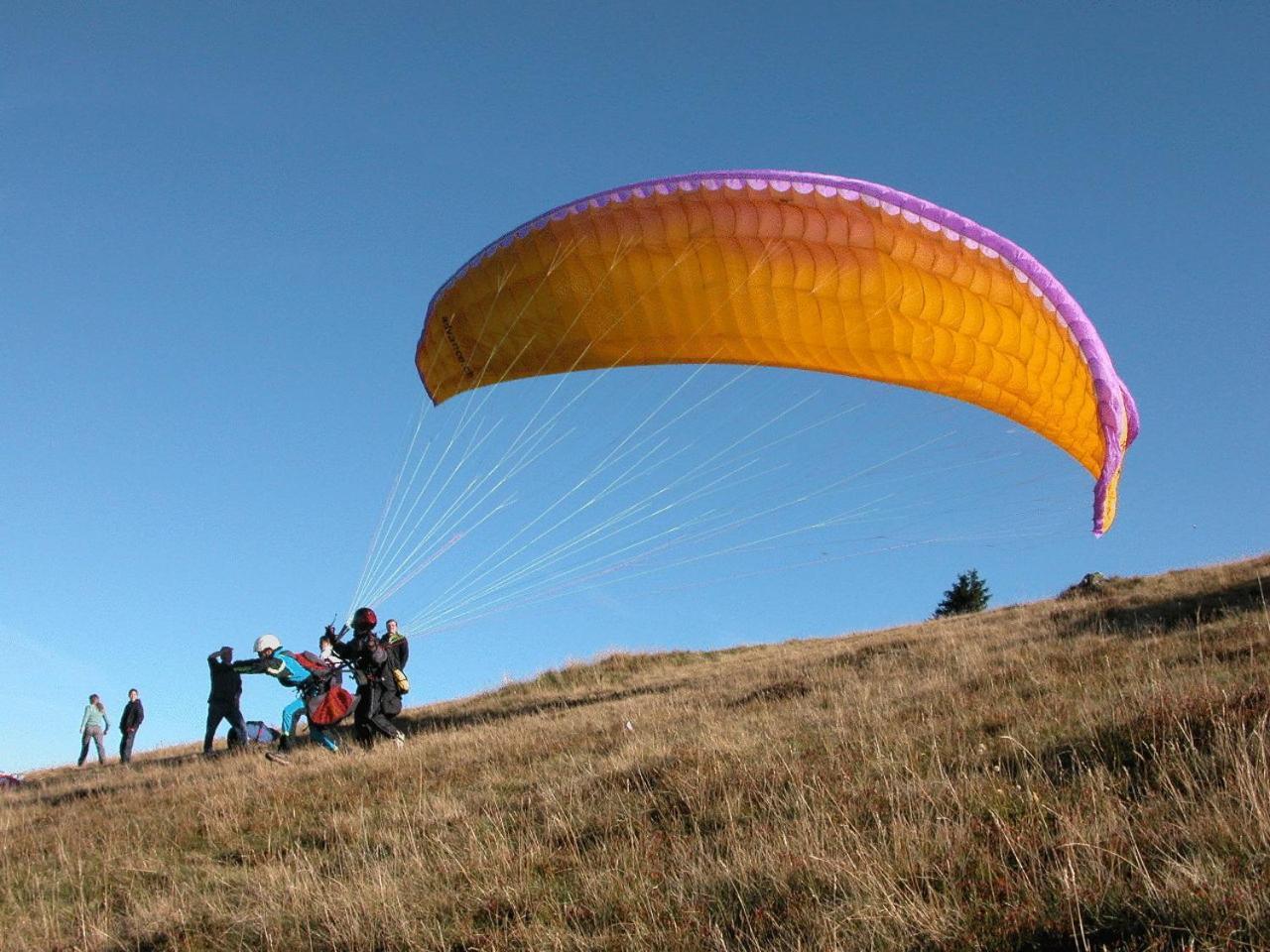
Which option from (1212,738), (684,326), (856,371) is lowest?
(1212,738)

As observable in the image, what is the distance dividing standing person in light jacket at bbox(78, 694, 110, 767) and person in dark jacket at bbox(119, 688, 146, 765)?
40 centimetres

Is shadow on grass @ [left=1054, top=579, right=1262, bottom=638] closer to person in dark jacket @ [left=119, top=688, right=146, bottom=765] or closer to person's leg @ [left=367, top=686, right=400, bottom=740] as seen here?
person's leg @ [left=367, top=686, right=400, bottom=740]

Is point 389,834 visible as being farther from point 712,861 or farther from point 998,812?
point 998,812

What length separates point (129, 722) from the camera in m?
16.5

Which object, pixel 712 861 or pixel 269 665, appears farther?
pixel 269 665

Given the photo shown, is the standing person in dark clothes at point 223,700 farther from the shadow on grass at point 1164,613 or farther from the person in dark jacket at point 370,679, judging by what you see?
the shadow on grass at point 1164,613

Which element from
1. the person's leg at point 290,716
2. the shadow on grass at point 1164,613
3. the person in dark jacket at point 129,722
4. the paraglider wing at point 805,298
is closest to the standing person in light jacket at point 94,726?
the person in dark jacket at point 129,722

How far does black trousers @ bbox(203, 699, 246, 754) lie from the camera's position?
46.4 ft

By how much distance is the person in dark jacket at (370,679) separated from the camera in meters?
10.9

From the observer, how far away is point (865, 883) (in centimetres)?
357

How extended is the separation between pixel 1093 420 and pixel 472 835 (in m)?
6.89

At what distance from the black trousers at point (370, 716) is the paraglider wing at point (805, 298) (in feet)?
12.8

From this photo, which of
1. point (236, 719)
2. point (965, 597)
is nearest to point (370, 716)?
point (236, 719)

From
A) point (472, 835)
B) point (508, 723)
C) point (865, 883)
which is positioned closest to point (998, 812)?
point (865, 883)
